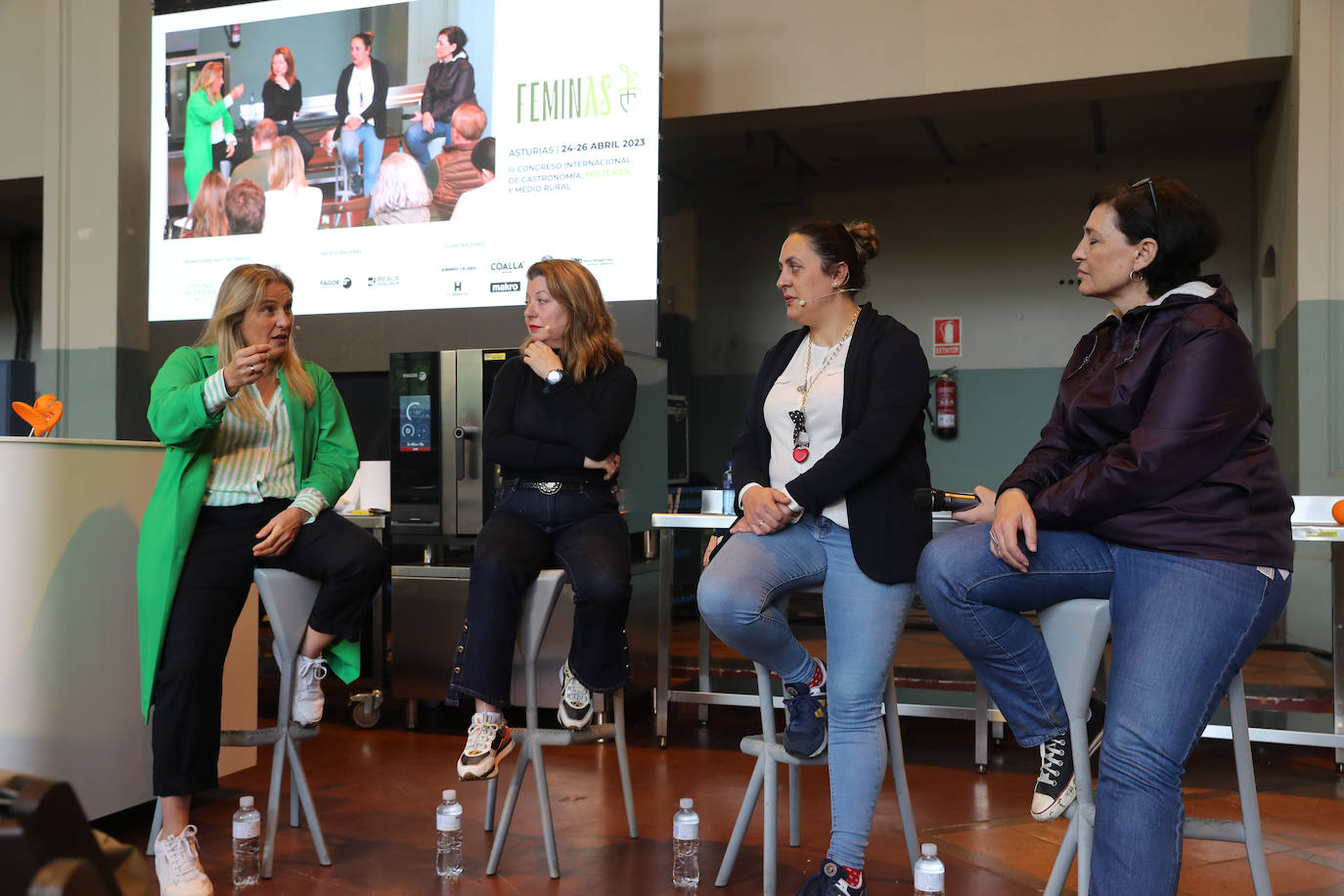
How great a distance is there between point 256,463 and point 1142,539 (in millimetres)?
1994

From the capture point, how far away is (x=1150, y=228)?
1928 millimetres

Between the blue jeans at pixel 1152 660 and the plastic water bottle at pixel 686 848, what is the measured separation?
878 mm

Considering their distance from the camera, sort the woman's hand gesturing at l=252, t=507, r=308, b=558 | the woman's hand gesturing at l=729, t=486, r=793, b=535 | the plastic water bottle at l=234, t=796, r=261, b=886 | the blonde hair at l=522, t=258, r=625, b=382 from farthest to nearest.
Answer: the blonde hair at l=522, t=258, r=625, b=382 < the woman's hand gesturing at l=252, t=507, r=308, b=558 < the plastic water bottle at l=234, t=796, r=261, b=886 < the woman's hand gesturing at l=729, t=486, r=793, b=535

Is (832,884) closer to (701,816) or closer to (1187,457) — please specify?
(701,816)

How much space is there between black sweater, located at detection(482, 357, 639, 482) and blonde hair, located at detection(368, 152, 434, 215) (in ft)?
7.37

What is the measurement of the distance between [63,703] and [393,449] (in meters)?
1.82

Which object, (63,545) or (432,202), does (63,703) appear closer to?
(63,545)

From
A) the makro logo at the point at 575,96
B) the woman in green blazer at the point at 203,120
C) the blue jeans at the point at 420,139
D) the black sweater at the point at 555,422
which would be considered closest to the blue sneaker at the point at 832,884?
the black sweater at the point at 555,422

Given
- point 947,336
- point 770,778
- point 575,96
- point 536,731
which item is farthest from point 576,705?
point 947,336

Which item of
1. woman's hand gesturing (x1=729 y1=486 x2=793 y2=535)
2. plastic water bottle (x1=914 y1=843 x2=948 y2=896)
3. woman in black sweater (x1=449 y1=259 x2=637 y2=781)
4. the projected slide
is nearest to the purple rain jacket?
woman's hand gesturing (x1=729 y1=486 x2=793 y2=535)

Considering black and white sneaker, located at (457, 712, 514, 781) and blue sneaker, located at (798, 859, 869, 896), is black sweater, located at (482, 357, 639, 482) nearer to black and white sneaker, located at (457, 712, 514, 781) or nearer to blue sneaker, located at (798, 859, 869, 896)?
black and white sneaker, located at (457, 712, 514, 781)

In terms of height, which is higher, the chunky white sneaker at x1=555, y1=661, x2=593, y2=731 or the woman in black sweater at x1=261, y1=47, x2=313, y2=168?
the woman in black sweater at x1=261, y1=47, x2=313, y2=168

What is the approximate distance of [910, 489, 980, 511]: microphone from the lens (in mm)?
2084

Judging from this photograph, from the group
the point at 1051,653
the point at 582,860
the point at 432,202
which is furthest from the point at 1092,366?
the point at 432,202
